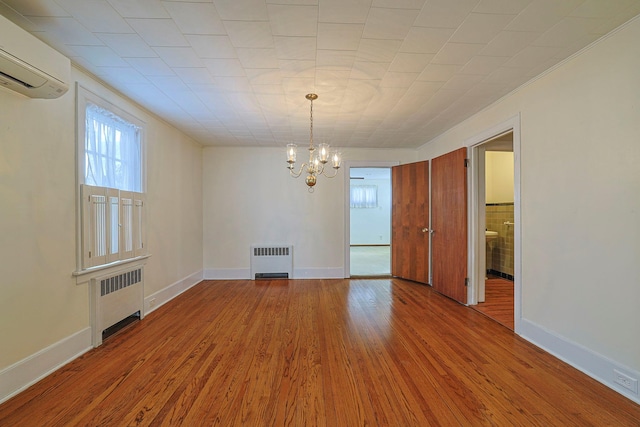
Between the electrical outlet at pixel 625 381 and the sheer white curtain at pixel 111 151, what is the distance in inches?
178

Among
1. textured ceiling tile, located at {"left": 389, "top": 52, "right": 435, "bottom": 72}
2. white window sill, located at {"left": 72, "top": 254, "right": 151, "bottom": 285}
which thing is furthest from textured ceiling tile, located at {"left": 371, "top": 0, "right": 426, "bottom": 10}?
white window sill, located at {"left": 72, "top": 254, "right": 151, "bottom": 285}

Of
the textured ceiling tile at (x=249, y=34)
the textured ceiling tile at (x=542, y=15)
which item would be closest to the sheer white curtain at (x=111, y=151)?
the textured ceiling tile at (x=249, y=34)

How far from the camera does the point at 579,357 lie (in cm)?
212

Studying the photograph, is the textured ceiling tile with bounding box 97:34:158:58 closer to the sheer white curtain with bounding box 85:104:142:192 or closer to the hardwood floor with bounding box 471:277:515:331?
the sheer white curtain with bounding box 85:104:142:192

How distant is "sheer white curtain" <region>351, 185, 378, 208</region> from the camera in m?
10.0

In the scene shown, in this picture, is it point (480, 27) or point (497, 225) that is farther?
point (497, 225)

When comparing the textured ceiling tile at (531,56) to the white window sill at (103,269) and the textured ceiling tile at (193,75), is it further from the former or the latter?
the white window sill at (103,269)

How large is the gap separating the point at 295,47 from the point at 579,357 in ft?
10.9

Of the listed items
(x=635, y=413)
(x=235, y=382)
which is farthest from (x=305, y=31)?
(x=635, y=413)

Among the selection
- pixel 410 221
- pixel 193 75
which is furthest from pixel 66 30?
pixel 410 221

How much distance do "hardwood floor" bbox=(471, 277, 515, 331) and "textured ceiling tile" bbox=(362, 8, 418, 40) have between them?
3097 millimetres

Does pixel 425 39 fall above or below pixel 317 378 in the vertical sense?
above

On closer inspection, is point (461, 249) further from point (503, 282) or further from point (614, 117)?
point (614, 117)

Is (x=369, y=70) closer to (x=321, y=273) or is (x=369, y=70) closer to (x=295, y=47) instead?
(x=295, y=47)
